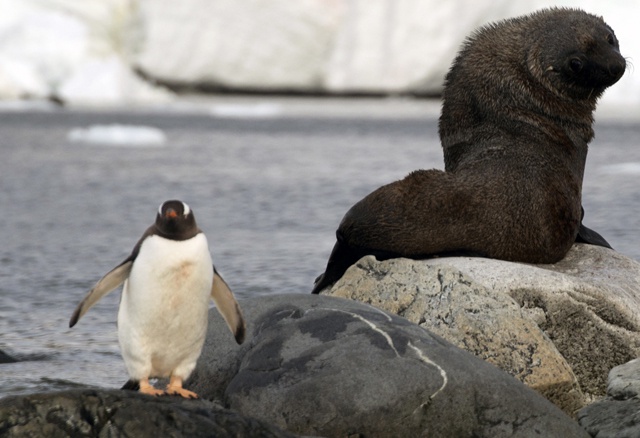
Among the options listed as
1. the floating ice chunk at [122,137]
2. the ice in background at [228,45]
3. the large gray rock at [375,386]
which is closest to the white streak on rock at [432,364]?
the large gray rock at [375,386]

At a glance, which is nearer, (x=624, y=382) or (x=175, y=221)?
(x=175, y=221)

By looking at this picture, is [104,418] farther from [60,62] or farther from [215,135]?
[60,62]

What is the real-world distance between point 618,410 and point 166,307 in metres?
1.59

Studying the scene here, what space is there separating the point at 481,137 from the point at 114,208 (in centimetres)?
604

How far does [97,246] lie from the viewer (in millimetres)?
8461

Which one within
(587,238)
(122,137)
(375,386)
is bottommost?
(122,137)

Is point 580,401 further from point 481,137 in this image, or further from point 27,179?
point 27,179

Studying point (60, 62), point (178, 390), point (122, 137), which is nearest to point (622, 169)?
point (122, 137)

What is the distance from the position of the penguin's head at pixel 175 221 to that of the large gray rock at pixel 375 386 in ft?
1.71

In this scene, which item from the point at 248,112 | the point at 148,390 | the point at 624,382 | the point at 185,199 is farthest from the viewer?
the point at 248,112

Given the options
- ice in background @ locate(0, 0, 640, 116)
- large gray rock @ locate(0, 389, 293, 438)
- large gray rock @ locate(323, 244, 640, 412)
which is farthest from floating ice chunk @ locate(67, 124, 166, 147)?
large gray rock @ locate(0, 389, 293, 438)

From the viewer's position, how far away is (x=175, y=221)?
3.62 metres

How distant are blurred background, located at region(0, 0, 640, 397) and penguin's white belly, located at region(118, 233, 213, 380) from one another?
39.6 inches

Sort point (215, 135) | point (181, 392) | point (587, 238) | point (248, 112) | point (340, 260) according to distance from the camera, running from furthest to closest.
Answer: point (248, 112) < point (215, 135) < point (587, 238) < point (340, 260) < point (181, 392)
